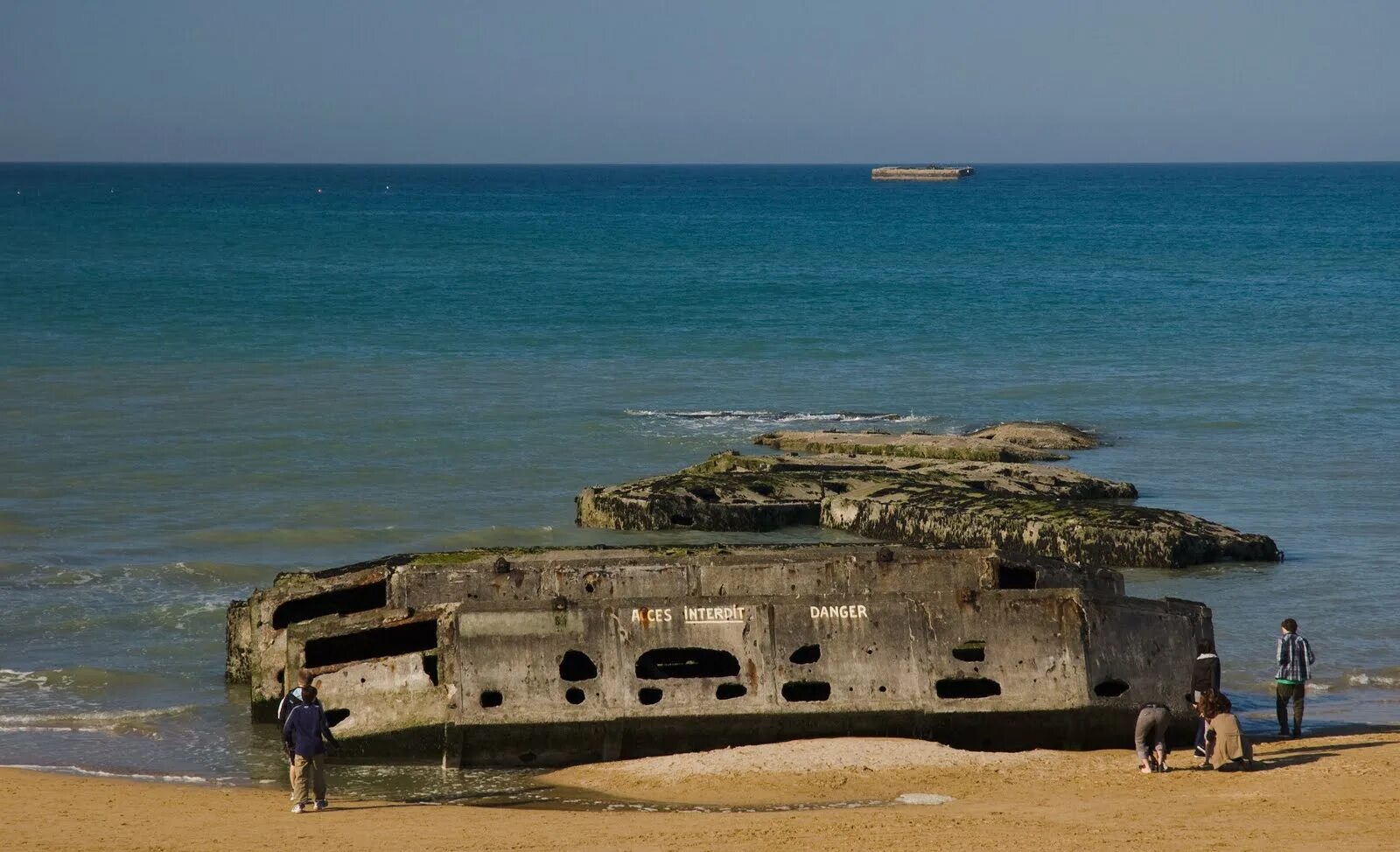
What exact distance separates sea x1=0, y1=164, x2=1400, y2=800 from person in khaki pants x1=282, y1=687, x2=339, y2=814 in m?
0.78

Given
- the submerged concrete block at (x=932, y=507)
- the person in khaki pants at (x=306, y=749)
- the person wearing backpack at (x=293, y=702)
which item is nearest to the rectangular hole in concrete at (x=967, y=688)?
the person in khaki pants at (x=306, y=749)

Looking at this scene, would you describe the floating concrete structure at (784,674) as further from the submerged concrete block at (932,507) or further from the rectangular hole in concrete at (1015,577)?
the submerged concrete block at (932,507)

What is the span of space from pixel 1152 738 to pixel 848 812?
9.15 ft

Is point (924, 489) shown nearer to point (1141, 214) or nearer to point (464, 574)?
point (464, 574)

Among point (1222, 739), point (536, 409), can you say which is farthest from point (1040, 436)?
point (1222, 739)

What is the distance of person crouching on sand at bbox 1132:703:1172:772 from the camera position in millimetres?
13734

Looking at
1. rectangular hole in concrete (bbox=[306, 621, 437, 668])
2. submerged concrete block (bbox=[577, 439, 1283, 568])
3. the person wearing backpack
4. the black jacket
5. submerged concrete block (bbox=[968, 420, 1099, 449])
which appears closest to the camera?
the person wearing backpack

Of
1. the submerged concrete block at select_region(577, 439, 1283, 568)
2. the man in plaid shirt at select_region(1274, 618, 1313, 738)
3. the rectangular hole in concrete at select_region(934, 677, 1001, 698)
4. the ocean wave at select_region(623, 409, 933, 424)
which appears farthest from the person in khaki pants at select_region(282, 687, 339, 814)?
the ocean wave at select_region(623, 409, 933, 424)

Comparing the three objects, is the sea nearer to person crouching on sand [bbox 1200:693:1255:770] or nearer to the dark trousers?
the dark trousers

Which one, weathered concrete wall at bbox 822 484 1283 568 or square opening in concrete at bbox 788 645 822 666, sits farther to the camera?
weathered concrete wall at bbox 822 484 1283 568

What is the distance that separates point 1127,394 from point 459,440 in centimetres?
1461

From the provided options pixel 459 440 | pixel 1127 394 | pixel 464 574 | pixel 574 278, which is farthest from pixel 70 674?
pixel 574 278

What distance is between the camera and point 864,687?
14328 millimetres

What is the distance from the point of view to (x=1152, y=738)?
13883mm
